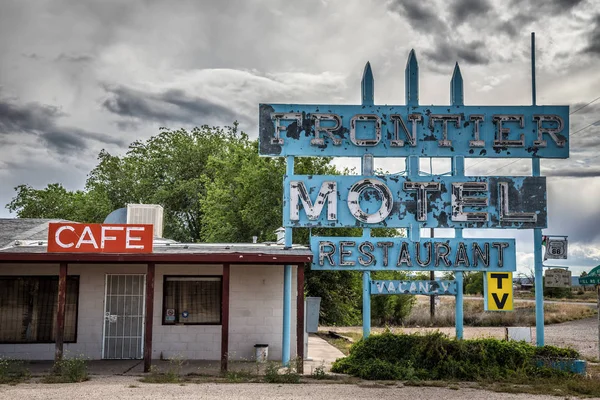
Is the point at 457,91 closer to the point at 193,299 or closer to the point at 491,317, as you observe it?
the point at 193,299

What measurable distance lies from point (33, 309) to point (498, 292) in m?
12.0

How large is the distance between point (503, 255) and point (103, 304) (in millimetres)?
10488

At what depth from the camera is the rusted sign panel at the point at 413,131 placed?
16203 mm

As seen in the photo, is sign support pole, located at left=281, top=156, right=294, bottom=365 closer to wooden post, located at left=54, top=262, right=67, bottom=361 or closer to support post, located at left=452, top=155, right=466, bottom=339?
support post, located at left=452, top=155, right=466, bottom=339

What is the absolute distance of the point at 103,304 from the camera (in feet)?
53.8

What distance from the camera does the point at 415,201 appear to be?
53.1 feet

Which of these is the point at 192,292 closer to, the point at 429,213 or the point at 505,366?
the point at 429,213

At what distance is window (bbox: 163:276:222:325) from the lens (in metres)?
16.6

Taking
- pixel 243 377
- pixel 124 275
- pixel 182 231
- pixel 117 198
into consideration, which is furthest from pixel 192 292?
pixel 117 198

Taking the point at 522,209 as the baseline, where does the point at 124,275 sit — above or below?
below

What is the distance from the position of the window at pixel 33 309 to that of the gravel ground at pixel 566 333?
11385 mm

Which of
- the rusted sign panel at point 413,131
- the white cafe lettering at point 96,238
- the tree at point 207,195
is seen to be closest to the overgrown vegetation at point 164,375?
the white cafe lettering at point 96,238

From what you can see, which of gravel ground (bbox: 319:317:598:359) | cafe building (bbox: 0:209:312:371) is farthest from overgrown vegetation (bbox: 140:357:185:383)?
gravel ground (bbox: 319:317:598:359)

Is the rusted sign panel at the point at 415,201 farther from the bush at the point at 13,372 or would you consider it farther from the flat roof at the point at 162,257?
the bush at the point at 13,372
